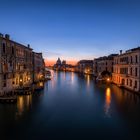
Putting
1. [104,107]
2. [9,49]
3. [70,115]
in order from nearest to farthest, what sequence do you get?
1. [70,115]
2. [104,107]
3. [9,49]

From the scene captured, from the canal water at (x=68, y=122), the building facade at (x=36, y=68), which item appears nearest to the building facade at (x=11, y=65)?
the canal water at (x=68, y=122)

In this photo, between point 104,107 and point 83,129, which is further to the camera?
point 104,107

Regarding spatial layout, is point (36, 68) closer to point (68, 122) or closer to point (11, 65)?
point (11, 65)

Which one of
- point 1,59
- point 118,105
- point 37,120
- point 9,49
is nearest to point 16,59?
point 9,49

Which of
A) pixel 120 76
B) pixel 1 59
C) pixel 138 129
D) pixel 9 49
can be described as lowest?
pixel 138 129

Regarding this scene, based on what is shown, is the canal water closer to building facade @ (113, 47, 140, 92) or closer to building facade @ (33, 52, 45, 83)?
building facade @ (113, 47, 140, 92)

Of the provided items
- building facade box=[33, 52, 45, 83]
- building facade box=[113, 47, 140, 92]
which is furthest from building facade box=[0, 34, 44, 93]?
building facade box=[113, 47, 140, 92]

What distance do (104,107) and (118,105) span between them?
3130mm

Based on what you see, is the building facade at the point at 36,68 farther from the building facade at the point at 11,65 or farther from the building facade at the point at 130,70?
the building facade at the point at 130,70

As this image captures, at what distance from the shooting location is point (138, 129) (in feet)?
61.8

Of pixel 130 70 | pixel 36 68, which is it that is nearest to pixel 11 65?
pixel 36 68

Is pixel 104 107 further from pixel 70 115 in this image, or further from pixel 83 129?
pixel 83 129

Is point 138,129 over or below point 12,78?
below

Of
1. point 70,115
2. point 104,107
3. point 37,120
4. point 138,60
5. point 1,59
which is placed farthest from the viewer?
point 138,60
